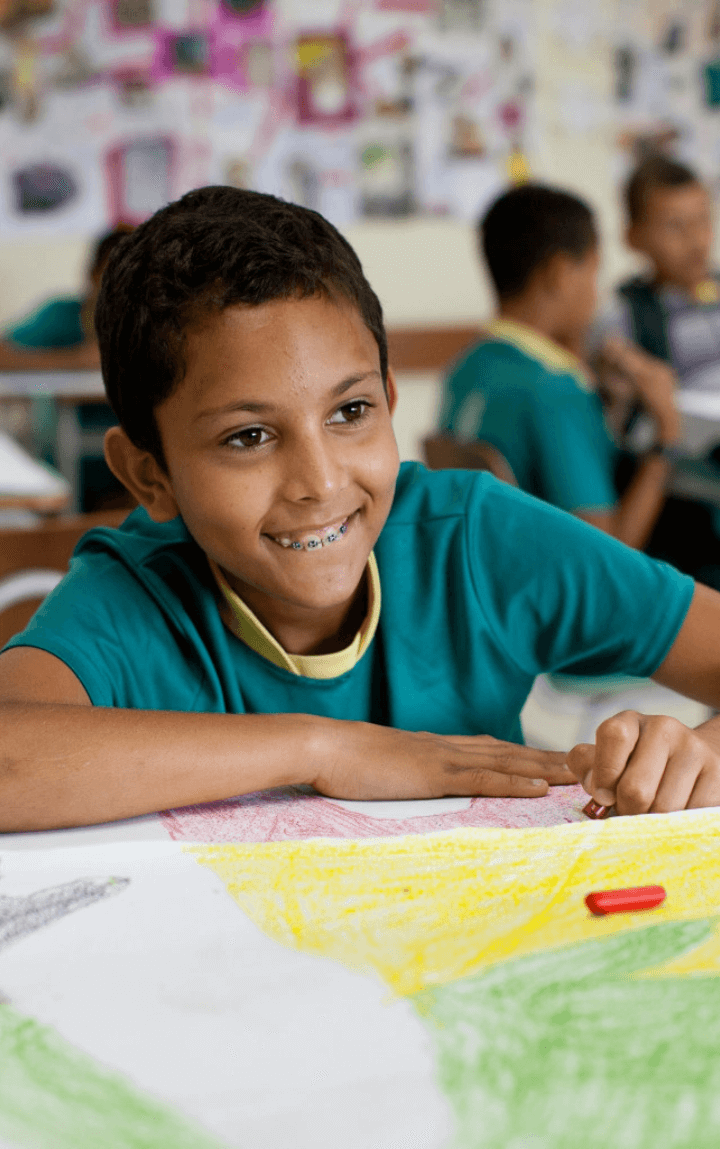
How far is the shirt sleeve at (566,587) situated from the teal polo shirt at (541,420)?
3.21 ft

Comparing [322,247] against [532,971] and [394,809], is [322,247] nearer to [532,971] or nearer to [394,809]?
[394,809]

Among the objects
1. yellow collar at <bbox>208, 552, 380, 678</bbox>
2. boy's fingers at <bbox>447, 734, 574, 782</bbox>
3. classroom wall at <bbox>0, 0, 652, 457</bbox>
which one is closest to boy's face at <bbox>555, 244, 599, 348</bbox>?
classroom wall at <bbox>0, 0, 652, 457</bbox>

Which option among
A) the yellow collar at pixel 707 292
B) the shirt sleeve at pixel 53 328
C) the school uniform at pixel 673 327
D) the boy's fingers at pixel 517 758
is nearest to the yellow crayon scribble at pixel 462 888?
the boy's fingers at pixel 517 758

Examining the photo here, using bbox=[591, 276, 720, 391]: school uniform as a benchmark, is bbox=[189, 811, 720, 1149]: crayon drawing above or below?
above

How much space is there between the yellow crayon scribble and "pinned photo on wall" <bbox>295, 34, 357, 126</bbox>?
10.7 ft

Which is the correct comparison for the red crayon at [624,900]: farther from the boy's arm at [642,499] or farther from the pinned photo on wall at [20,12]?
the pinned photo on wall at [20,12]

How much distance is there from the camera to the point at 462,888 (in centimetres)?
53

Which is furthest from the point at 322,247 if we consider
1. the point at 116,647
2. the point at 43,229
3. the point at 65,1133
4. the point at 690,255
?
the point at 43,229

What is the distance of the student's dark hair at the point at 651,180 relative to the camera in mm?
2783

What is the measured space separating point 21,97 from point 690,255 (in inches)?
77.1

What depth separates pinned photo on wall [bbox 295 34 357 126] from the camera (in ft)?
11.3

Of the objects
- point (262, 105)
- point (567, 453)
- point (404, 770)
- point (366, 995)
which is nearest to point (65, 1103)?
point (366, 995)

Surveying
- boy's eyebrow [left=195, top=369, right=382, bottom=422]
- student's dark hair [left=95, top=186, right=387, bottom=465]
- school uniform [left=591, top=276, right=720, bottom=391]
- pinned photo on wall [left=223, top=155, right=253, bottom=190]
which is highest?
pinned photo on wall [left=223, top=155, right=253, bottom=190]

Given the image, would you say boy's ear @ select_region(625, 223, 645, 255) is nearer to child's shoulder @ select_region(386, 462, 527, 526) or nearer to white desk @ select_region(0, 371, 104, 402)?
white desk @ select_region(0, 371, 104, 402)
